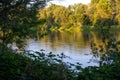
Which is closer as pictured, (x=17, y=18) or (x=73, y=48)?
(x=17, y=18)

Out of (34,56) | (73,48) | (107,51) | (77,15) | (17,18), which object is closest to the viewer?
(34,56)

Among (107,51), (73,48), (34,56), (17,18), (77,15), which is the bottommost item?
(73,48)

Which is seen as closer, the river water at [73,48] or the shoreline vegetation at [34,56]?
the shoreline vegetation at [34,56]

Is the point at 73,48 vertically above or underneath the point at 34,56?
underneath

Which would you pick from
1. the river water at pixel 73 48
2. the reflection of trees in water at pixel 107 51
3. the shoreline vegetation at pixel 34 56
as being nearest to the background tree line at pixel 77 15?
the river water at pixel 73 48

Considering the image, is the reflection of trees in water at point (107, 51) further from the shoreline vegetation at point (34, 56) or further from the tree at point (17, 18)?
the tree at point (17, 18)

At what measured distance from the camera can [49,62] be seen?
766cm

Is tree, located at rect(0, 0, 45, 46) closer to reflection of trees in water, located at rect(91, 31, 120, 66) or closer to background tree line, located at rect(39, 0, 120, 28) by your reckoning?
reflection of trees in water, located at rect(91, 31, 120, 66)

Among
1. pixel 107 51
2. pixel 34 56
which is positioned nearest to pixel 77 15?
pixel 107 51

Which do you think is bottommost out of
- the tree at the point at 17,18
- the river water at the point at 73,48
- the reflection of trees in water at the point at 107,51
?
the river water at the point at 73,48

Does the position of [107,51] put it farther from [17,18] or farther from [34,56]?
[17,18]

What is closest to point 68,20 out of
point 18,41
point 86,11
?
point 86,11

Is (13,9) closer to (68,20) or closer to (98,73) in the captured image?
(98,73)

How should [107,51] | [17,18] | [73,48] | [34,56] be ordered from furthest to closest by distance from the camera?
[73,48], [107,51], [17,18], [34,56]
